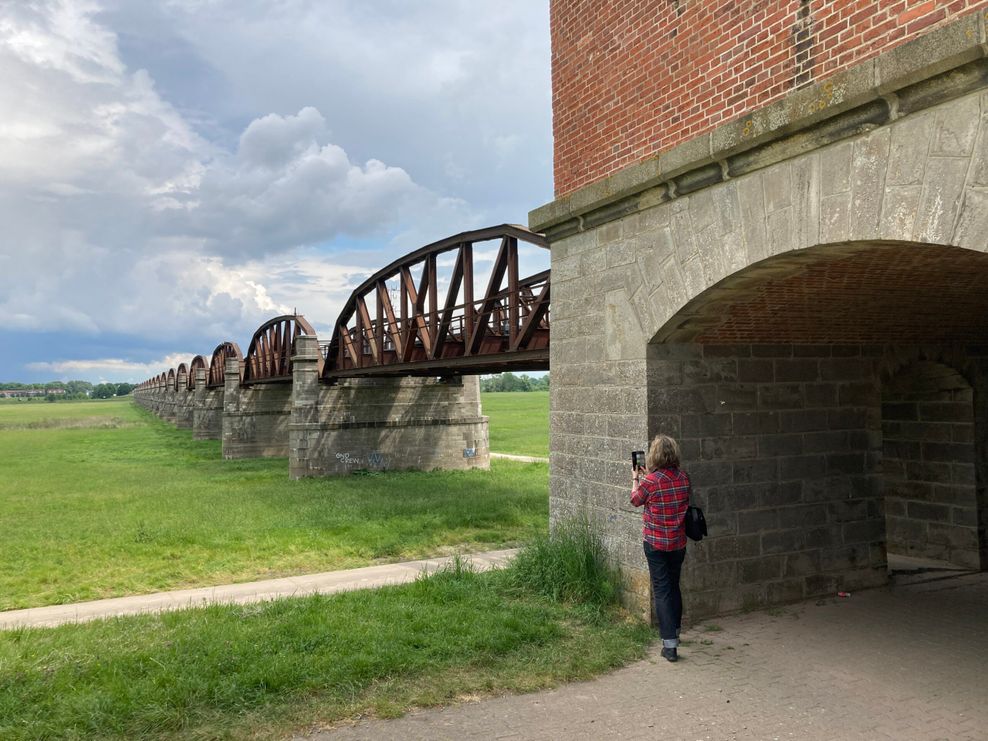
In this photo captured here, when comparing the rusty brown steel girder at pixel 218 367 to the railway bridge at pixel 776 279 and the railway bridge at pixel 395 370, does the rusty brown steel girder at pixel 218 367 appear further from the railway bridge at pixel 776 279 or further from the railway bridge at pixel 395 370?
the railway bridge at pixel 776 279

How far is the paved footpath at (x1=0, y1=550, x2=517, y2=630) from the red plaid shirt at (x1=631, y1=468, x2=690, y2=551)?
12.3ft

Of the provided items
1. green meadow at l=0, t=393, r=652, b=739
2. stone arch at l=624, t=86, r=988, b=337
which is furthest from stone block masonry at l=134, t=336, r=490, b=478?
stone arch at l=624, t=86, r=988, b=337

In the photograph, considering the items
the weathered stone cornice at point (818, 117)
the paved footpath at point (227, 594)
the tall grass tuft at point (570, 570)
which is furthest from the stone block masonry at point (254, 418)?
the weathered stone cornice at point (818, 117)

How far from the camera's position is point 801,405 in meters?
8.02

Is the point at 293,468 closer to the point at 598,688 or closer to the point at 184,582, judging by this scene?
the point at 184,582

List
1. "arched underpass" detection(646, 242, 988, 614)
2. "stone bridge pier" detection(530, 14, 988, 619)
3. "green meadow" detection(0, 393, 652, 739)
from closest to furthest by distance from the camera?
"stone bridge pier" detection(530, 14, 988, 619), "green meadow" detection(0, 393, 652, 739), "arched underpass" detection(646, 242, 988, 614)

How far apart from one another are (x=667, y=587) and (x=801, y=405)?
120 inches

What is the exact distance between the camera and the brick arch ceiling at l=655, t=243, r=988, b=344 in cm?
538

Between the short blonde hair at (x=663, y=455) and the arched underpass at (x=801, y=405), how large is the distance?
2.77 ft

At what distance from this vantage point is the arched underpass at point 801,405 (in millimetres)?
6594

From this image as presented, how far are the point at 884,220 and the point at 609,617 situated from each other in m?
4.47

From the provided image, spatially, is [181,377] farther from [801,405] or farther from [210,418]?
[801,405]

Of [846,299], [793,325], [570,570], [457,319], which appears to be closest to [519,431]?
[457,319]

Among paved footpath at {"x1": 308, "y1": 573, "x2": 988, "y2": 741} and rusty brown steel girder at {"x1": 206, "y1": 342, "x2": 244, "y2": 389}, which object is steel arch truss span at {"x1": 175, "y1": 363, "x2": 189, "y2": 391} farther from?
paved footpath at {"x1": 308, "y1": 573, "x2": 988, "y2": 741}
